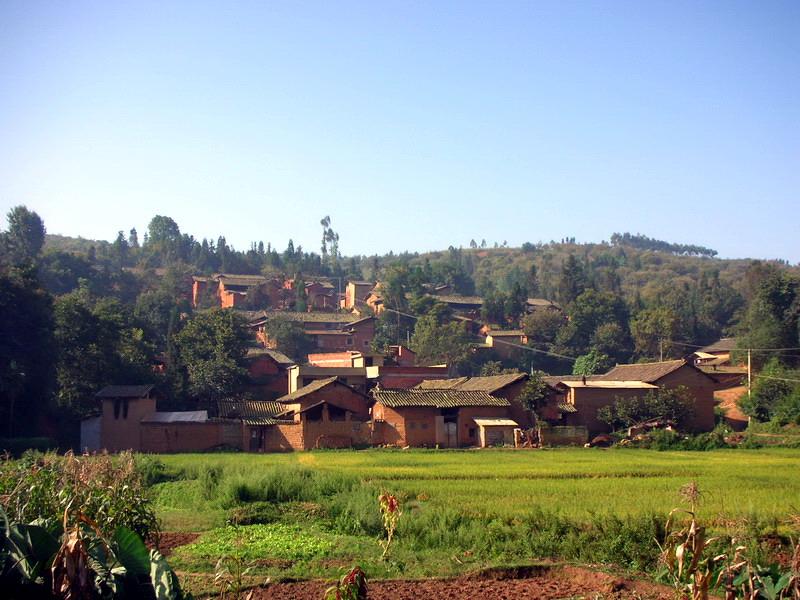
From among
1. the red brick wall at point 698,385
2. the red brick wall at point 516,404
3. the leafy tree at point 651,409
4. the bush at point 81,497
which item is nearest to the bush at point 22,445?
the bush at point 81,497

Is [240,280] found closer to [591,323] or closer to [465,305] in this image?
[465,305]

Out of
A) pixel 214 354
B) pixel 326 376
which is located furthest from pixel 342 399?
pixel 214 354

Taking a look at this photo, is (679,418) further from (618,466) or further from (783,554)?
(783,554)

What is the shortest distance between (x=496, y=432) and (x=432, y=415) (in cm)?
325

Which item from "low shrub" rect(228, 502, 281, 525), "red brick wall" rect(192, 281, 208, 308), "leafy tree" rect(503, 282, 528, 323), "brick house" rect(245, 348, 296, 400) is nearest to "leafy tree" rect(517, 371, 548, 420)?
"brick house" rect(245, 348, 296, 400)

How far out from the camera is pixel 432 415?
138ft

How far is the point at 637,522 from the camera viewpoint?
13.5 meters

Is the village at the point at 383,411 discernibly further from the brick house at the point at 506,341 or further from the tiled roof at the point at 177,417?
the brick house at the point at 506,341

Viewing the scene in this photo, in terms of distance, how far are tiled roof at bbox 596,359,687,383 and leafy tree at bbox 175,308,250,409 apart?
873 inches

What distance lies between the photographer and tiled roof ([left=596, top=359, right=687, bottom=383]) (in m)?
46.0

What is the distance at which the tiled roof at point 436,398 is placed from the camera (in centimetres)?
4122

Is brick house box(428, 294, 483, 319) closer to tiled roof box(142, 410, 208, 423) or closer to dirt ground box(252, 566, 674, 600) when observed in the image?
tiled roof box(142, 410, 208, 423)

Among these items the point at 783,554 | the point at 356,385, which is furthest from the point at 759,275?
the point at 783,554

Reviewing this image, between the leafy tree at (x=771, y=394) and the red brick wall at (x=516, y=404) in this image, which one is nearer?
the red brick wall at (x=516, y=404)
